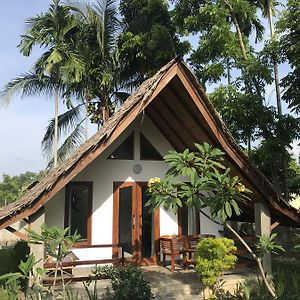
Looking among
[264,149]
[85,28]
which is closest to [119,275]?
[264,149]

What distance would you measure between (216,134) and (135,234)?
3.51 m

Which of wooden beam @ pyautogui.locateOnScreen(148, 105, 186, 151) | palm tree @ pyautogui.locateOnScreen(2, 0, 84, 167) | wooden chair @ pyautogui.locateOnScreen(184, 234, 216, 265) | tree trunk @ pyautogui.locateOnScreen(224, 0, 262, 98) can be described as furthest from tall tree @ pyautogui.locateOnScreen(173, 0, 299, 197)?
palm tree @ pyautogui.locateOnScreen(2, 0, 84, 167)

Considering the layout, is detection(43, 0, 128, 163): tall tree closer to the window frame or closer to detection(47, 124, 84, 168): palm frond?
detection(47, 124, 84, 168): palm frond

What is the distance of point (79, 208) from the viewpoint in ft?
30.5

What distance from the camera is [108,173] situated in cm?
955

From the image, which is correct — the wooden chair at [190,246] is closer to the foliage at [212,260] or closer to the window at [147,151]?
the foliage at [212,260]

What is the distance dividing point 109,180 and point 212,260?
386 cm

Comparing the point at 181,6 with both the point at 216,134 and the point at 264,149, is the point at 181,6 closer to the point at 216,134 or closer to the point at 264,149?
the point at 264,149

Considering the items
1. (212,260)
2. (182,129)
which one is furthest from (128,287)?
(182,129)

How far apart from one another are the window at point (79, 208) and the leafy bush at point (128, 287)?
2.38 metres

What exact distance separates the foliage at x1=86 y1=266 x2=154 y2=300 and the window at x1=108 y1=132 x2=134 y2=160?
3.40 m

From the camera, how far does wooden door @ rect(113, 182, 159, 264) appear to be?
9.51 metres

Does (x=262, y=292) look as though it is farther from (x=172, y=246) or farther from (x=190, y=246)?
(x=190, y=246)

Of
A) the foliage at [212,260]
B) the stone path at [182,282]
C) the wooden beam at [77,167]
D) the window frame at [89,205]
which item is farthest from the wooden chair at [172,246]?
the wooden beam at [77,167]
